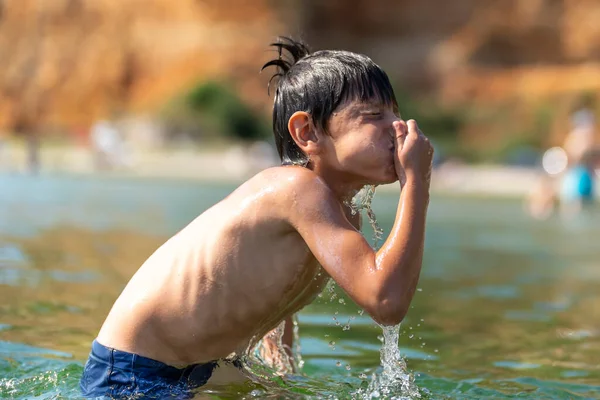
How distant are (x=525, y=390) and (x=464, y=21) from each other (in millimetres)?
37192

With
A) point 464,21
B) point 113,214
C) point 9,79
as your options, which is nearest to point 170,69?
point 9,79

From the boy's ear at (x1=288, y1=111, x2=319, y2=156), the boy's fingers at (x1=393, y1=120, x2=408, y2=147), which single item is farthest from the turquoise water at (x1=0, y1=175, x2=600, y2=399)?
A: the boy's fingers at (x1=393, y1=120, x2=408, y2=147)

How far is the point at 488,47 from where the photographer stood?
37906 millimetres

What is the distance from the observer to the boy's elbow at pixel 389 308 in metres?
2.38

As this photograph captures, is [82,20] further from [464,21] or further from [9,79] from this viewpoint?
[464,21]

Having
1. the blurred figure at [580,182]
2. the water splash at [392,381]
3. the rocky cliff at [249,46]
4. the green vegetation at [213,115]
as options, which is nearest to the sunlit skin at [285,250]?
the water splash at [392,381]

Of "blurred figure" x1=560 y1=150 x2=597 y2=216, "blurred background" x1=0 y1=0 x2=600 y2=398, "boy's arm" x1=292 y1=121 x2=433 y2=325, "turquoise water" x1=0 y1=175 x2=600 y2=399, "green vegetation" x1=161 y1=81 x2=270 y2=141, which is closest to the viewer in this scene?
"boy's arm" x1=292 y1=121 x2=433 y2=325

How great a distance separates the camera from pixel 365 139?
2506 mm

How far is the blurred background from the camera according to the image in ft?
13.7

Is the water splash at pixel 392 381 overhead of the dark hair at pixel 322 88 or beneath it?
beneath

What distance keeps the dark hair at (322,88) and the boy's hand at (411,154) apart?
0.35ft

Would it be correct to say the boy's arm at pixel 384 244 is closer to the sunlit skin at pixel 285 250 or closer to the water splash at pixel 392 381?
the sunlit skin at pixel 285 250

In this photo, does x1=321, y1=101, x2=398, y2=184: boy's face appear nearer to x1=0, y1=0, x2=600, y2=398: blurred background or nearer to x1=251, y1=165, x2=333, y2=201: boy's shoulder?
x1=251, y1=165, x2=333, y2=201: boy's shoulder

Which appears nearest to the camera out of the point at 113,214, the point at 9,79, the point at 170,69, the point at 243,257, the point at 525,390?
the point at 243,257
